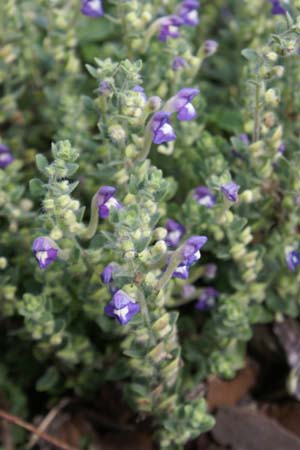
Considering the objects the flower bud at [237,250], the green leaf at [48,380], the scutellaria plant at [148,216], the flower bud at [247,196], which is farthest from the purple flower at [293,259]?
the green leaf at [48,380]

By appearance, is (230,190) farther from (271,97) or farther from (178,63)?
(178,63)

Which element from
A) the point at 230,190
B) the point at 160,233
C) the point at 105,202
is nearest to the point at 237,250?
the point at 230,190

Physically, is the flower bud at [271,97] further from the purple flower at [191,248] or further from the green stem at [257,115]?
the purple flower at [191,248]

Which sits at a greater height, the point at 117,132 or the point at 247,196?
the point at 117,132

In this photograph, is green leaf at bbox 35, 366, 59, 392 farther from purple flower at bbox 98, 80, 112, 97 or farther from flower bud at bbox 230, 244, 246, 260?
purple flower at bbox 98, 80, 112, 97

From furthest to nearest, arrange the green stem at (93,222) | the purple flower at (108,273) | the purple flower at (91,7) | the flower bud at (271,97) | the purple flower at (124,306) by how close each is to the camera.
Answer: the purple flower at (91,7) < the flower bud at (271,97) < the green stem at (93,222) < the purple flower at (108,273) < the purple flower at (124,306)

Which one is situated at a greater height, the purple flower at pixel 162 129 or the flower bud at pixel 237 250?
the purple flower at pixel 162 129
